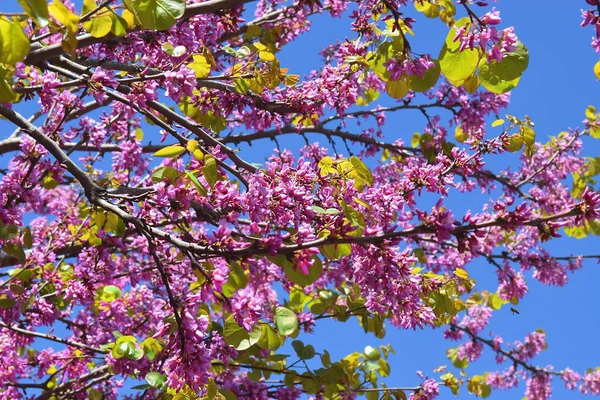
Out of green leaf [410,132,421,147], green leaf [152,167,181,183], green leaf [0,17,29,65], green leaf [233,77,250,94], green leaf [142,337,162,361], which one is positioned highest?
green leaf [410,132,421,147]

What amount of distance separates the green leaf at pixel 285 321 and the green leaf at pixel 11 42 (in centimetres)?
189

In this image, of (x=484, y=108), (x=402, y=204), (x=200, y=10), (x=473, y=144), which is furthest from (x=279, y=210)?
(x=484, y=108)

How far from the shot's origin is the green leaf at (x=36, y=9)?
6.47 ft

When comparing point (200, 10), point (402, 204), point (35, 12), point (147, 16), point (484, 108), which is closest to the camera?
point (35, 12)

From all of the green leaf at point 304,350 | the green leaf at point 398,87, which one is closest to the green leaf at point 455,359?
the green leaf at point 304,350

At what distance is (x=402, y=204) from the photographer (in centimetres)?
347

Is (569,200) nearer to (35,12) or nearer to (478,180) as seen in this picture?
(478,180)

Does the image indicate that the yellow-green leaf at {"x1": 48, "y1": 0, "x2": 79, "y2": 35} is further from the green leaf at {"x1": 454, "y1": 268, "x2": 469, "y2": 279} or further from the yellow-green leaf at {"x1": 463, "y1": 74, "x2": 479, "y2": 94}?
the green leaf at {"x1": 454, "y1": 268, "x2": 469, "y2": 279}

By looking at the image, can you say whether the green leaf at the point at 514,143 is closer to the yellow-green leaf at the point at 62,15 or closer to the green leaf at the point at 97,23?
the green leaf at the point at 97,23

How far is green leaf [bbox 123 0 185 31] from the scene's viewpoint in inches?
99.1

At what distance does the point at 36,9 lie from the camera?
1.99m

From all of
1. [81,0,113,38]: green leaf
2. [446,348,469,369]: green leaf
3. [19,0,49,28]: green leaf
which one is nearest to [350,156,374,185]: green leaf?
[81,0,113,38]: green leaf

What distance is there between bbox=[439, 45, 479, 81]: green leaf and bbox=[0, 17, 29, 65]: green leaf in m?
2.01

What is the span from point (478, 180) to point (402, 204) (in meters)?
4.39
